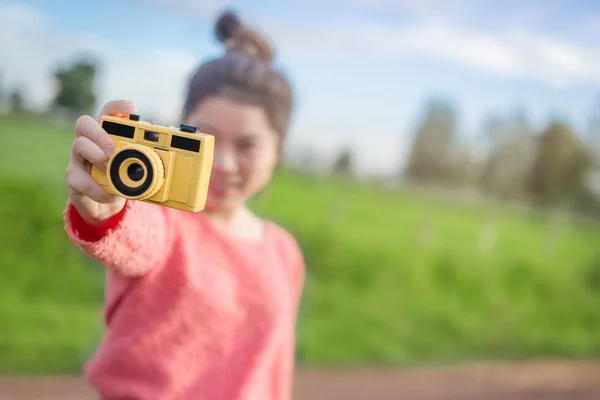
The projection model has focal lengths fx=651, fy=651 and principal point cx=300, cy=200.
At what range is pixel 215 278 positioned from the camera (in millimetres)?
648

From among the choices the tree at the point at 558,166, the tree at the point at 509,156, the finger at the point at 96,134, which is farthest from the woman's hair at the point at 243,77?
the tree at the point at 558,166

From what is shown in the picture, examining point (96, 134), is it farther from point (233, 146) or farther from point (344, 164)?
point (344, 164)

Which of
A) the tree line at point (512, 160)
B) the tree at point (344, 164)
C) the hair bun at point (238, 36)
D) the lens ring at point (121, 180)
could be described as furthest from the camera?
the tree line at point (512, 160)

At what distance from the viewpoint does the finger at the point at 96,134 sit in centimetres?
44

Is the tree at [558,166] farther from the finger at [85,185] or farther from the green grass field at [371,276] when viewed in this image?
the finger at [85,185]


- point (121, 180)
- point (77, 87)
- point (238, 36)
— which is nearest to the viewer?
point (121, 180)

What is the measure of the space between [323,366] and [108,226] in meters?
1.42

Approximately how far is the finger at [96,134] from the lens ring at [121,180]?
0.01 meters

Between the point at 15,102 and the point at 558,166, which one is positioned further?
the point at 558,166

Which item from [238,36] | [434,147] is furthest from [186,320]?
[434,147]

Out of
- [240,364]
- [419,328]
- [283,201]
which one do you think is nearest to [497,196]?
[419,328]

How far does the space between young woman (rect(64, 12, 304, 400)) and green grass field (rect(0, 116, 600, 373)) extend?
988mm

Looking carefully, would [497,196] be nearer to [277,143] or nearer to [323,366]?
[323,366]

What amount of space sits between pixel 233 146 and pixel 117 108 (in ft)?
0.69
